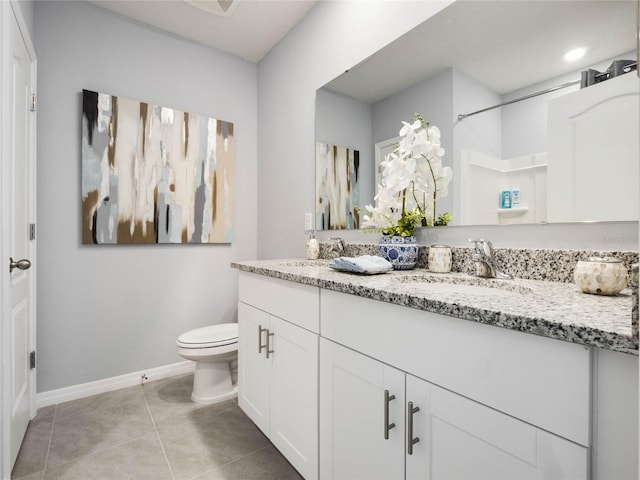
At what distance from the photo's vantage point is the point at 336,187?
6.59ft

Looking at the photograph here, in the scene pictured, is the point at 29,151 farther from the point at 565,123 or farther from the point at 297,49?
the point at 565,123

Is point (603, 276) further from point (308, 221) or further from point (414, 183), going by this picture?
point (308, 221)

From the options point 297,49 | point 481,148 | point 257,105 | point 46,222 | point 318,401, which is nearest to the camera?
point 318,401

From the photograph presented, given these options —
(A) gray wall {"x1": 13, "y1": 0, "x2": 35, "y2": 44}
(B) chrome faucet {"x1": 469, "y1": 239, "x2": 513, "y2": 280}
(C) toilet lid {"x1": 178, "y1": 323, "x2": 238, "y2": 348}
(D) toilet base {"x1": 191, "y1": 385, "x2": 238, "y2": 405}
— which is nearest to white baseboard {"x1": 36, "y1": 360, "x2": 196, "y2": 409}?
(D) toilet base {"x1": 191, "y1": 385, "x2": 238, "y2": 405}

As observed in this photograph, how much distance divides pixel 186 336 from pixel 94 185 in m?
1.09

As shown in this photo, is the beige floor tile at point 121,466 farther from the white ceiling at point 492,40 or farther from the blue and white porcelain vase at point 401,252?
the white ceiling at point 492,40

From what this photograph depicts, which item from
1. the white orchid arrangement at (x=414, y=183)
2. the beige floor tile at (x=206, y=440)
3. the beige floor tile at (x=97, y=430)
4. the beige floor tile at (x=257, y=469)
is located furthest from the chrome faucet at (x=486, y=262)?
the beige floor tile at (x=97, y=430)

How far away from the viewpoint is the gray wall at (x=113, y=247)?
1.99 metres

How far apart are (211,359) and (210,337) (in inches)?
5.4

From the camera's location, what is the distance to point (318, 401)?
3.97ft

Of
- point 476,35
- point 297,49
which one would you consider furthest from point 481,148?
point 297,49

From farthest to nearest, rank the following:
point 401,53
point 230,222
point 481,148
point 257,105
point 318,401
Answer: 1. point 257,105
2. point 230,222
3. point 401,53
4. point 481,148
5. point 318,401

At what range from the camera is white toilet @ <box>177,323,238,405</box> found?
6.42ft

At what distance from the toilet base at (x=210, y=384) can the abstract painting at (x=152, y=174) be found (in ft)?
2.93
